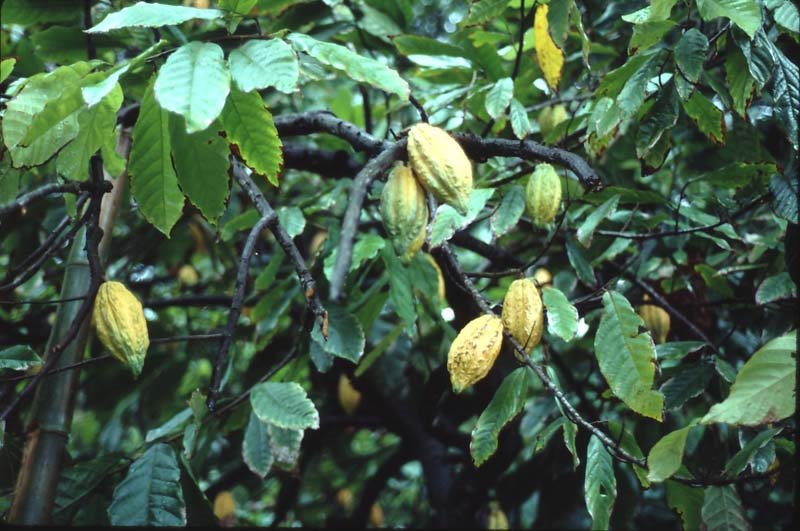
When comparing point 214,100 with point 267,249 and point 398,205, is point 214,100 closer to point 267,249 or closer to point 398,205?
point 398,205

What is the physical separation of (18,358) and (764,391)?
96 centimetres

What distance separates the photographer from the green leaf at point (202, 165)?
0.95 meters

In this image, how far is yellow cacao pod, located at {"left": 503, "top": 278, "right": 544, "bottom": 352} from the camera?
101 cm

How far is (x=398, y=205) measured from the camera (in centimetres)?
90

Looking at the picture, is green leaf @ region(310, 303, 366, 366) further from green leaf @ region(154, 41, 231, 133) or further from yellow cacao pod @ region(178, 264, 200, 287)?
yellow cacao pod @ region(178, 264, 200, 287)

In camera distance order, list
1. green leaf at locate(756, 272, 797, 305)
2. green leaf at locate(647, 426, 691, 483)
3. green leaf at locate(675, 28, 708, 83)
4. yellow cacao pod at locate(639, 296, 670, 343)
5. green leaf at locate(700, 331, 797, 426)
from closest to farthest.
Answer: green leaf at locate(700, 331, 797, 426) → green leaf at locate(647, 426, 691, 483) → green leaf at locate(675, 28, 708, 83) → green leaf at locate(756, 272, 797, 305) → yellow cacao pod at locate(639, 296, 670, 343)

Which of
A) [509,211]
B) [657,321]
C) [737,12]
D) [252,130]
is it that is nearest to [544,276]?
[657,321]

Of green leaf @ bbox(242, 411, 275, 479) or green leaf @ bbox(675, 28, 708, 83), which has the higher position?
green leaf @ bbox(675, 28, 708, 83)

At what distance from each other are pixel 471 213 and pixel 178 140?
0.46m

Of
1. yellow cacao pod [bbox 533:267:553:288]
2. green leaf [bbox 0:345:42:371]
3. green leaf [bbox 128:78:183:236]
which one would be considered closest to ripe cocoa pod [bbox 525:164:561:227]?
green leaf [bbox 128:78:183:236]

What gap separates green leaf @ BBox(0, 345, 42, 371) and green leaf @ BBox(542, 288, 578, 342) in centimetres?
73

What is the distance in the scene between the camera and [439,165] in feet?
2.95

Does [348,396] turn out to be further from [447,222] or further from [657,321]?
[447,222]

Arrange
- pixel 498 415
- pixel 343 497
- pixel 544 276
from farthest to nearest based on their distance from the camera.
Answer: pixel 343 497 → pixel 544 276 → pixel 498 415
